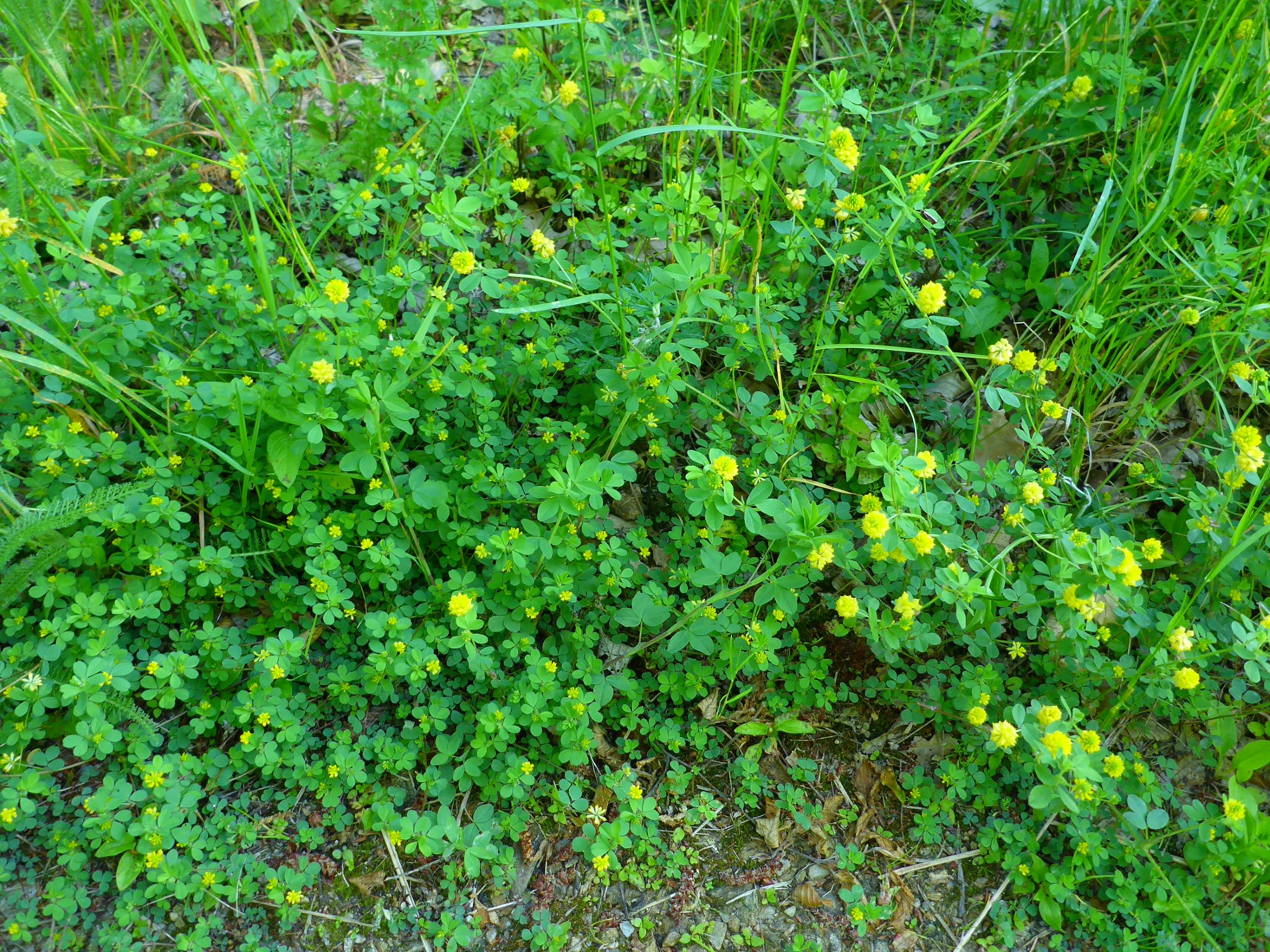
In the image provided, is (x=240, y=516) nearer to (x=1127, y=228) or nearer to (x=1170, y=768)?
(x=1170, y=768)

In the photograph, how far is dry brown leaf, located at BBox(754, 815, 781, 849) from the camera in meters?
2.25

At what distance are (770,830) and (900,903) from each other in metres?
0.37

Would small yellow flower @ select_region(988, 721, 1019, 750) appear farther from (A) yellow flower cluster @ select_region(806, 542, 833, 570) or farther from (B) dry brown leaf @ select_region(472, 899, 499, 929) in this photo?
(B) dry brown leaf @ select_region(472, 899, 499, 929)

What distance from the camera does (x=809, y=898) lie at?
7.11 feet

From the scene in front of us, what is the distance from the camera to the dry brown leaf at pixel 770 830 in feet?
7.39

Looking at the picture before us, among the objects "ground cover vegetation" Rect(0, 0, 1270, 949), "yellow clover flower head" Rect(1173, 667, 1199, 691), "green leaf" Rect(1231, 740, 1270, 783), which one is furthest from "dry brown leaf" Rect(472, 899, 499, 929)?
"green leaf" Rect(1231, 740, 1270, 783)

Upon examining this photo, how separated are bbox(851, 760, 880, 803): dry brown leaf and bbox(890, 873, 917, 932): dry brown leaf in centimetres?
21

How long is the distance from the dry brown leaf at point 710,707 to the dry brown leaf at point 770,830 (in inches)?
11.8

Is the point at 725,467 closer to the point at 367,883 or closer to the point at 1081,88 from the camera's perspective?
the point at 367,883

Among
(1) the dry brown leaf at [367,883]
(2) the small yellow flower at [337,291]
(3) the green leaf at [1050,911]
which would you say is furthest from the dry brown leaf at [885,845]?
(2) the small yellow flower at [337,291]

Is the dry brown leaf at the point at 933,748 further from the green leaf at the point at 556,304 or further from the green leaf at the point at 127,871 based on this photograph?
the green leaf at the point at 127,871

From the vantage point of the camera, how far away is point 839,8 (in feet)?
11.3

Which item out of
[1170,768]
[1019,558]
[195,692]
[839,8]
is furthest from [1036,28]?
[195,692]

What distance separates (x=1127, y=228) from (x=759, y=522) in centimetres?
189
